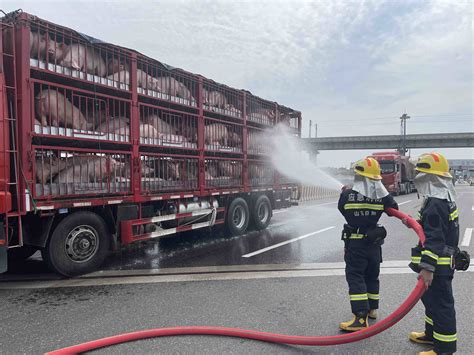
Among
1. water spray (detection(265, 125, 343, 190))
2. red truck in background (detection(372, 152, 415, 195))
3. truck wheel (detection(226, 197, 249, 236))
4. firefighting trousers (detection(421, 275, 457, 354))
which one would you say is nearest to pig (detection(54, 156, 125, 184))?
truck wheel (detection(226, 197, 249, 236))

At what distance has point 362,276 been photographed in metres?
3.63

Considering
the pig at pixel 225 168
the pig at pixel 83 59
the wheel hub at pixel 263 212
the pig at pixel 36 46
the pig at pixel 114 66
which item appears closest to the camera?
the pig at pixel 36 46

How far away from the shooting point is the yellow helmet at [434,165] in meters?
3.06

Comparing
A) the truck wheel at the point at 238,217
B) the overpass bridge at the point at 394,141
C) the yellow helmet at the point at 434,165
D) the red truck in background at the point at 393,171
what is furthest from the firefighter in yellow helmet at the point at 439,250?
the overpass bridge at the point at 394,141

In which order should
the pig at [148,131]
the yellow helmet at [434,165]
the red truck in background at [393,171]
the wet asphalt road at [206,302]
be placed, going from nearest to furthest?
the yellow helmet at [434,165] < the wet asphalt road at [206,302] < the pig at [148,131] < the red truck in background at [393,171]

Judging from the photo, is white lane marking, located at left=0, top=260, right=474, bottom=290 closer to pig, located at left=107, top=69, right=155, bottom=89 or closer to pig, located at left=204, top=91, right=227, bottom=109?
pig, located at left=107, top=69, right=155, bottom=89

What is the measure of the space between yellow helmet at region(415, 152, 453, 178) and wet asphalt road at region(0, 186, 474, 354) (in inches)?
60.7

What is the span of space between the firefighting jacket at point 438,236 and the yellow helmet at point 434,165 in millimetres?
227

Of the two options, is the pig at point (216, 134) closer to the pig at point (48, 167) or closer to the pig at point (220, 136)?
the pig at point (220, 136)

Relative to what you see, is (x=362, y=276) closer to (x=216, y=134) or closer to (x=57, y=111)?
(x=57, y=111)

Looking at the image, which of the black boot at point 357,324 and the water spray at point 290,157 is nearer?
the black boot at point 357,324

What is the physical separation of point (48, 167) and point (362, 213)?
4020 millimetres

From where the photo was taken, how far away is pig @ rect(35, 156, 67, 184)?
484cm

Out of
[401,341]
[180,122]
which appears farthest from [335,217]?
[401,341]
